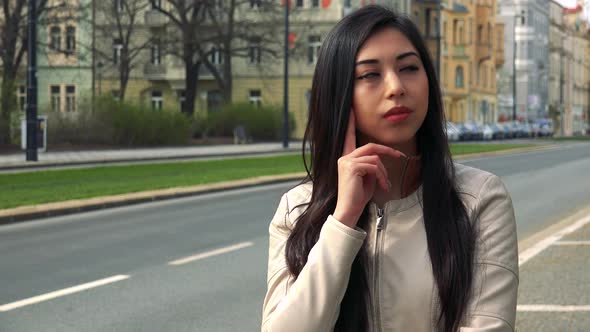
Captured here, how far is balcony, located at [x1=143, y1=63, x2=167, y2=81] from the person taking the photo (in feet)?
224

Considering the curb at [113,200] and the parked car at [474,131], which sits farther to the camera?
the parked car at [474,131]

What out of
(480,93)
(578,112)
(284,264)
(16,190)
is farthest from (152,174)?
(578,112)

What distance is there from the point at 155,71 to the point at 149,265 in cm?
5913

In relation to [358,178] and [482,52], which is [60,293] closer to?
[358,178]

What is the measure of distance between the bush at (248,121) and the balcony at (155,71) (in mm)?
12471

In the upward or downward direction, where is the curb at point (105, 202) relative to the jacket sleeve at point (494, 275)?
downward

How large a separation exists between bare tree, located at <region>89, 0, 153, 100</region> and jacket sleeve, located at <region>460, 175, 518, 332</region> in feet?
155

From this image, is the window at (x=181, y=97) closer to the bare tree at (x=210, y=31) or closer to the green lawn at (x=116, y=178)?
the bare tree at (x=210, y=31)

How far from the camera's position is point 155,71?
68.5 metres

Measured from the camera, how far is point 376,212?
241 cm

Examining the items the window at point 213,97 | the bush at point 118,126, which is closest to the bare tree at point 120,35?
the bush at point 118,126

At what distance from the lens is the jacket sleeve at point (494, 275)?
2.31 metres

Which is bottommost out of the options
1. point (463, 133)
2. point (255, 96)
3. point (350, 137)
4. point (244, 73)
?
point (463, 133)

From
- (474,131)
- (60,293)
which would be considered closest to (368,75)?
(60,293)
